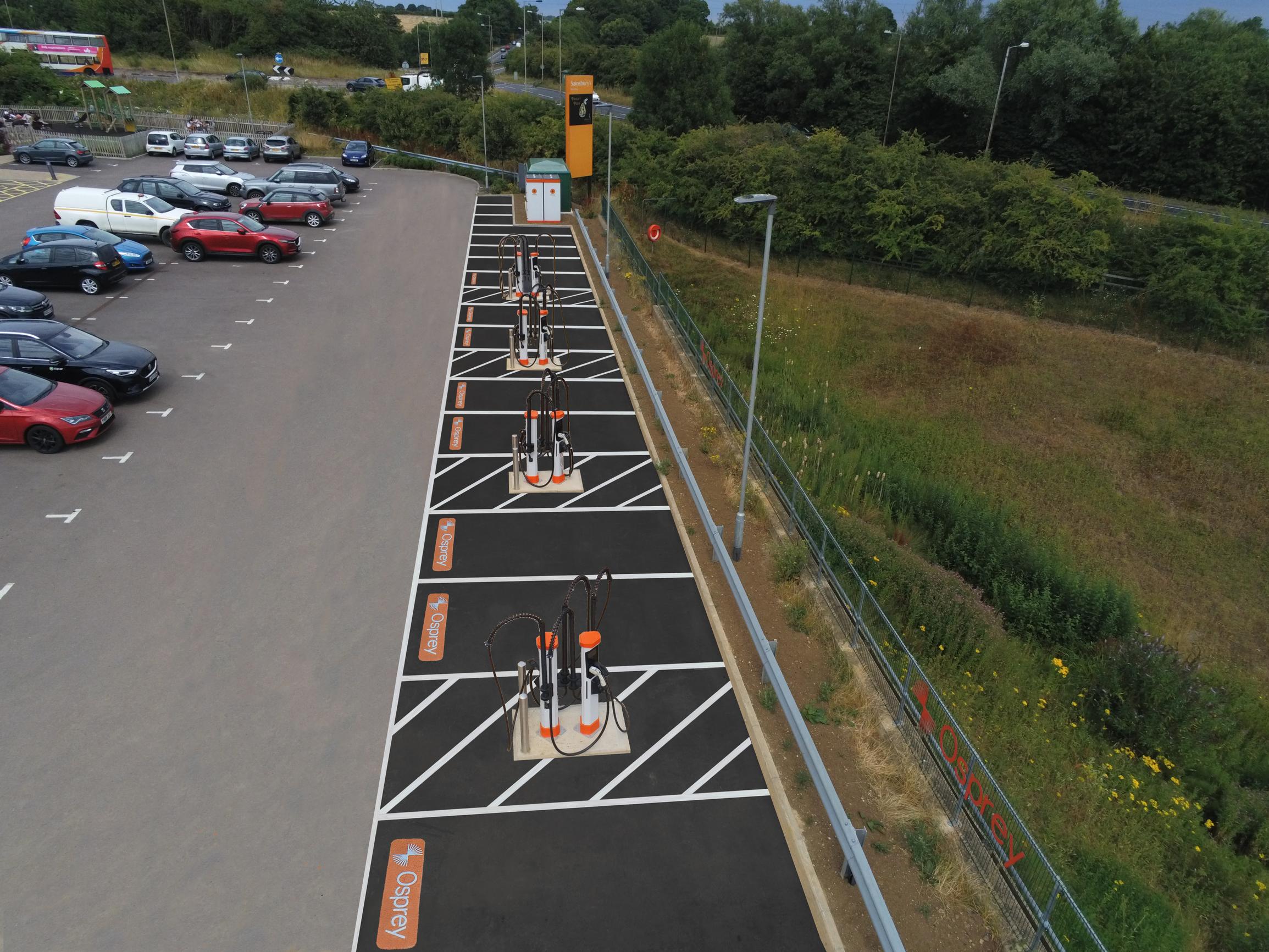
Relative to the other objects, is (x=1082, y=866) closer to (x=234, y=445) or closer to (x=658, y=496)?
(x=658, y=496)

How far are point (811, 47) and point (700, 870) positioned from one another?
207ft

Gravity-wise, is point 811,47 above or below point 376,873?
above

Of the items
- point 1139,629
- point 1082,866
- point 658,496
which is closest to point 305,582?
point 658,496

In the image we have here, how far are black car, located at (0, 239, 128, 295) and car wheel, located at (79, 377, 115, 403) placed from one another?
8.56m

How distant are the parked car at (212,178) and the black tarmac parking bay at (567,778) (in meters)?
27.4

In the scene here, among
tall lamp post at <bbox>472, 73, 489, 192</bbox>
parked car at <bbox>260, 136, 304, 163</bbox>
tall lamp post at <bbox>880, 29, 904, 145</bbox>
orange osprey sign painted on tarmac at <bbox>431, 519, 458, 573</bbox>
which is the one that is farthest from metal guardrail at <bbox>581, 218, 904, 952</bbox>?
tall lamp post at <bbox>880, 29, 904, 145</bbox>

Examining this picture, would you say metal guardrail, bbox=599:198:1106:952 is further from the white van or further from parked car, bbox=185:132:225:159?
parked car, bbox=185:132:225:159

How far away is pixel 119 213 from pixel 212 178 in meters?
7.72

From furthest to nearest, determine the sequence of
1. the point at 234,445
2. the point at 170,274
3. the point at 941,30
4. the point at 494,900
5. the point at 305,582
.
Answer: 1. the point at 941,30
2. the point at 170,274
3. the point at 234,445
4. the point at 305,582
5. the point at 494,900

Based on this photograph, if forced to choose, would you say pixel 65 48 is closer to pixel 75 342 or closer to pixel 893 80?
pixel 893 80

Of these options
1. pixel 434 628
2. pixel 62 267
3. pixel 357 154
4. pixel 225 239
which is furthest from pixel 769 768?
pixel 357 154

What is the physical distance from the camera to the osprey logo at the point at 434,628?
450 inches

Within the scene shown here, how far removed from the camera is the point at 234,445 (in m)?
16.5

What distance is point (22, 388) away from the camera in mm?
15672
